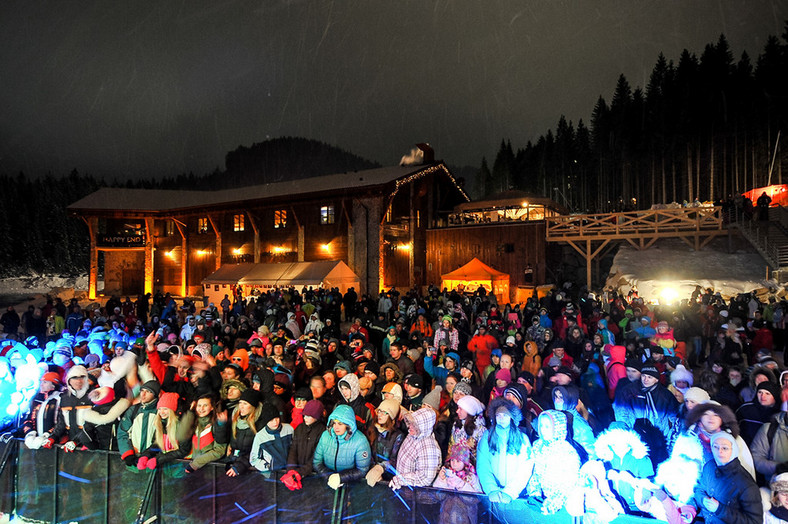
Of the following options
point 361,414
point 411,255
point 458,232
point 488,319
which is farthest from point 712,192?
point 361,414

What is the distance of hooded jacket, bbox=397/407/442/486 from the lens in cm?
352

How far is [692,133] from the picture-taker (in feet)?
117

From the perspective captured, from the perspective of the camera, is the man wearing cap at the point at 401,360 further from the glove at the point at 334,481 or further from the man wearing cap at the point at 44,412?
the man wearing cap at the point at 44,412

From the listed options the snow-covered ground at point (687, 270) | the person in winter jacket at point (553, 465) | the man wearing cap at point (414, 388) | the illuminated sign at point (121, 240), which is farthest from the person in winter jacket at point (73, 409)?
the illuminated sign at point (121, 240)

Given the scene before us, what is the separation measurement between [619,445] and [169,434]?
3945 millimetres

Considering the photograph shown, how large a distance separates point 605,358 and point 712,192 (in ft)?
119

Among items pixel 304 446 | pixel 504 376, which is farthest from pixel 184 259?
pixel 304 446

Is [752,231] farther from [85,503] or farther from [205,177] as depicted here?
[205,177]

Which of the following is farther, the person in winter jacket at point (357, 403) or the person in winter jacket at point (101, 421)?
the person in winter jacket at point (101, 421)

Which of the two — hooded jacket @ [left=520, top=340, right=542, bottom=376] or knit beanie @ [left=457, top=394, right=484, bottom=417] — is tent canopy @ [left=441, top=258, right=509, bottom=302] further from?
knit beanie @ [left=457, top=394, right=484, bottom=417]

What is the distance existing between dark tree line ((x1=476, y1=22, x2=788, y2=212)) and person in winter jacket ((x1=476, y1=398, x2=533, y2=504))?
32.2 meters

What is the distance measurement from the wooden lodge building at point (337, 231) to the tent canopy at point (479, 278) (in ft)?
2.01

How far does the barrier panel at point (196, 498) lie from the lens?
129 inches

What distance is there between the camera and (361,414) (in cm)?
432
